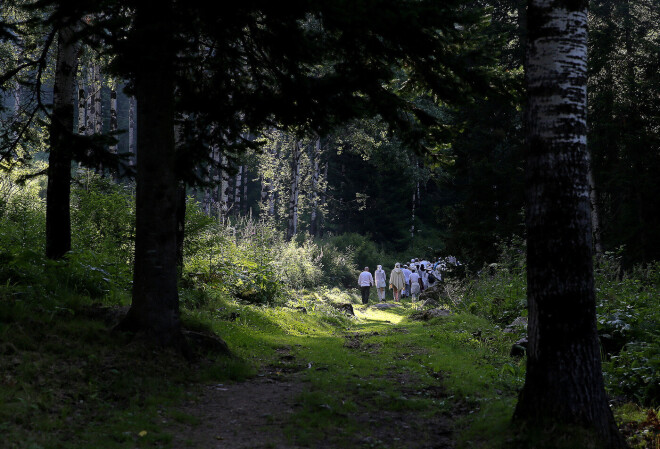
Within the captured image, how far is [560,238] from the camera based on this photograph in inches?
171

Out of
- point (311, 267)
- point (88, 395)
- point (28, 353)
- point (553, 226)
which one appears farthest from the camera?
point (311, 267)

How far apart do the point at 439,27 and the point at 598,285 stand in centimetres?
683

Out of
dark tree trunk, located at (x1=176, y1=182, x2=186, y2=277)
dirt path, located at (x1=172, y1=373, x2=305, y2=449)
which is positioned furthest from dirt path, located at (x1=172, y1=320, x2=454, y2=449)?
dark tree trunk, located at (x1=176, y1=182, x2=186, y2=277)

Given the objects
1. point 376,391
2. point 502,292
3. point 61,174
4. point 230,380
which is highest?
point 61,174

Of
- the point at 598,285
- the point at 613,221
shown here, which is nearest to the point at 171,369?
the point at 598,285

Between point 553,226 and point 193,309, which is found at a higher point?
point 553,226

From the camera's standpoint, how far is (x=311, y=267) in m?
→ 22.4

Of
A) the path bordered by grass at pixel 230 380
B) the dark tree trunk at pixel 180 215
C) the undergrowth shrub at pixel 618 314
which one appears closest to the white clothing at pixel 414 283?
the undergrowth shrub at pixel 618 314

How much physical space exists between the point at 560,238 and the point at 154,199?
193 inches

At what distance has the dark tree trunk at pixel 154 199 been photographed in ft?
22.1

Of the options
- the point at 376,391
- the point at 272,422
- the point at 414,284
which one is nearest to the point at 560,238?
the point at 272,422

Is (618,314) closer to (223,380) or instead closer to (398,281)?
(223,380)

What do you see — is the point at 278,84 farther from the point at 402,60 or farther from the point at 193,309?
the point at 193,309

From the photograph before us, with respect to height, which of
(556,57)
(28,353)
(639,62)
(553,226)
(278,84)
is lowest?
(28,353)
